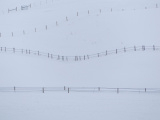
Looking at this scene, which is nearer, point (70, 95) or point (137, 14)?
point (70, 95)

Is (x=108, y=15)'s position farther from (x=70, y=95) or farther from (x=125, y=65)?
(x=70, y=95)

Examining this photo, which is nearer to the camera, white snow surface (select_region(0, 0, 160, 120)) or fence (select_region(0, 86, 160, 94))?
white snow surface (select_region(0, 0, 160, 120))

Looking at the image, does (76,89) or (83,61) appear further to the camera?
(83,61)

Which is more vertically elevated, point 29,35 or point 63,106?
point 29,35

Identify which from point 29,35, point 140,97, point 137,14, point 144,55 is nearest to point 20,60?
point 29,35

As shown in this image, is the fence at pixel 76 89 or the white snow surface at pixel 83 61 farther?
the fence at pixel 76 89

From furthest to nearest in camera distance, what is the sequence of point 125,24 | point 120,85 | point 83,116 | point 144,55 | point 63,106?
point 125,24
point 144,55
point 120,85
point 63,106
point 83,116

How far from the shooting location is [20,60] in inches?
1475

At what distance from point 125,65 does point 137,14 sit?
63.8ft

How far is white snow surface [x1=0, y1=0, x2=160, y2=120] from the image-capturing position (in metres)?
21.2

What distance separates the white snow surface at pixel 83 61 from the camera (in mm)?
21203

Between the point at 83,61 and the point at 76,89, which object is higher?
the point at 83,61

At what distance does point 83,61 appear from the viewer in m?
37.8

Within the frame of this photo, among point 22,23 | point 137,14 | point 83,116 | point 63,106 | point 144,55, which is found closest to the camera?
point 83,116
